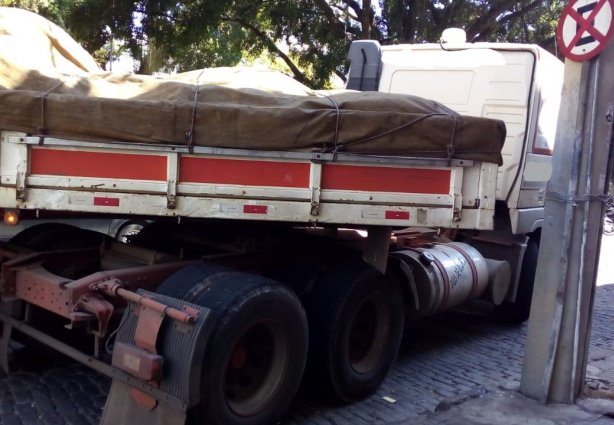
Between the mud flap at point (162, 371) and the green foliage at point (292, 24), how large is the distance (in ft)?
31.6

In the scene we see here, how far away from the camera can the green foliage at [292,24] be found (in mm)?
12609

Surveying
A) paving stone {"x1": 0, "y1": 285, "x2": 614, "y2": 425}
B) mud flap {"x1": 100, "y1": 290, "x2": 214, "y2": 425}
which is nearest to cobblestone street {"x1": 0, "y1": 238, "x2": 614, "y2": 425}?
paving stone {"x1": 0, "y1": 285, "x2": 614, "y2": 425}

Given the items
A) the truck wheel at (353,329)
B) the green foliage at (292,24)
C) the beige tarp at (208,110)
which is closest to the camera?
the beige tarp at (208,110)

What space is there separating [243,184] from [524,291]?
4311mm

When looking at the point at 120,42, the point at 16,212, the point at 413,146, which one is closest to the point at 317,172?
the point at 413,146

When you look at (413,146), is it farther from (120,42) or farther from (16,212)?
(120,42)

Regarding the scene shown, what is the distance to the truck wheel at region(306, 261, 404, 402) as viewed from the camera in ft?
15.1

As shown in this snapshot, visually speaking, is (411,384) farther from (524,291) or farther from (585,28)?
(585,28)

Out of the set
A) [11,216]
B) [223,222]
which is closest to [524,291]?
[223,222]

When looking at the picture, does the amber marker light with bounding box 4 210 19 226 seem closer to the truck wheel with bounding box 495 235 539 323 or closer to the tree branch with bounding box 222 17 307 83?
the truck wheel with bounding box 495 235 539 323

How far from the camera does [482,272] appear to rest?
21.3 ft

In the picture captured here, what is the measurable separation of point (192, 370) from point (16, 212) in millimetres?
1455

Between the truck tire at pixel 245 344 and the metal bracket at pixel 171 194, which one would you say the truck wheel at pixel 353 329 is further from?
the metal bracket at pixel 171 194

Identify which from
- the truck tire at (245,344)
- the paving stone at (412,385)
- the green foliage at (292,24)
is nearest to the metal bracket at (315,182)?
the truck tire at (245,344)
